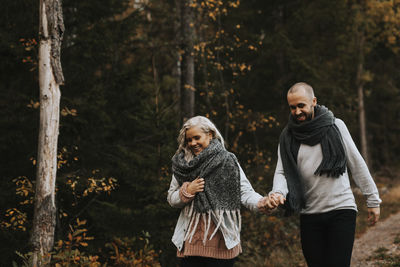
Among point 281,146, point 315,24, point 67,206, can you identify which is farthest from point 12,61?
point 315,24

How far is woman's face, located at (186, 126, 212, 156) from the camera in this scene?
3.33m

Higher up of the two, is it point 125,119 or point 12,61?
point 12,61

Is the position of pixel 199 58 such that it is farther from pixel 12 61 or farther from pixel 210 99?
pixel 12 61

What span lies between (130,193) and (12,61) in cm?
364

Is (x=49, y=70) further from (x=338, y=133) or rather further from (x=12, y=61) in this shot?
(x=338, y=133)

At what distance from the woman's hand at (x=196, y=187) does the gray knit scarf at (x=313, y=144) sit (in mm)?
811

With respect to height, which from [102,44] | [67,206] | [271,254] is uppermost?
[102,44]

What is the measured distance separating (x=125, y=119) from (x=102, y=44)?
6.15 ft

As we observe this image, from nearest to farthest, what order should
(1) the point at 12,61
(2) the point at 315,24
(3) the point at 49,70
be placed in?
1. (3) the point at 49,70
2. (1) the point at 12,61
3. (2) the point at 315,24

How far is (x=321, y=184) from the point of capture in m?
3.48

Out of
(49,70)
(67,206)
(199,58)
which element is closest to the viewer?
(49,70)

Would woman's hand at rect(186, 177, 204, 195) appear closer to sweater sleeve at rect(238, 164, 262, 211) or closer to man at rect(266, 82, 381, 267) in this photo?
sweater sleeve at rect(238, 164, 262, 211)

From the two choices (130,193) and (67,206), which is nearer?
(130,193)

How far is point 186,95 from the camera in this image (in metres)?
9.27
